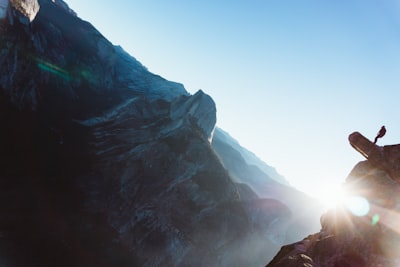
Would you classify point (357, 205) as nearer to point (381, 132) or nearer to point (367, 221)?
point (367, 221)

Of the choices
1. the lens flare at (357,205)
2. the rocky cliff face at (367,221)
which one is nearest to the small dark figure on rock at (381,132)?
the rocky cliff face at (367,221)

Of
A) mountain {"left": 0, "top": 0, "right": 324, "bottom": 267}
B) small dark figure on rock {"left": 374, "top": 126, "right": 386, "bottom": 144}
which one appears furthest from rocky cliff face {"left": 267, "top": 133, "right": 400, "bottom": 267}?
mountain {"left": 0, "top": 0, "right": 324, "bottom": 267}

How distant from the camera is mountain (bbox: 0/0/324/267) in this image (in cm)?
3400

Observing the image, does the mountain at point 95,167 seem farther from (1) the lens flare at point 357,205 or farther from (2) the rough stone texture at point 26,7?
(1) the lens flare at point 357,205

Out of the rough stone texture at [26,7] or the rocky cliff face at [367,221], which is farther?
the rough stone texture at [26,7]

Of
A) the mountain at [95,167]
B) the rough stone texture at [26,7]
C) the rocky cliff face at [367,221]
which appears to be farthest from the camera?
the rough stone texture at [26,7]

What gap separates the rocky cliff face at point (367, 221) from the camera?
401 inches

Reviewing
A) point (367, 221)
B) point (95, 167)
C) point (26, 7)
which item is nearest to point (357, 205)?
point (367, 221)

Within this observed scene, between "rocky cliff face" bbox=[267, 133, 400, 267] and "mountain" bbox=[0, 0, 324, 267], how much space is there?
32.1m

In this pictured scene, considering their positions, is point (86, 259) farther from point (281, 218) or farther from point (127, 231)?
point (281, 218)

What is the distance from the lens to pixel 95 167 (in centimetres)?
4741

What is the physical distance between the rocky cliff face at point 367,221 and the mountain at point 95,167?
105 feet

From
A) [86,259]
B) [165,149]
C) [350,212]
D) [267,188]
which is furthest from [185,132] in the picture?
[267,188]

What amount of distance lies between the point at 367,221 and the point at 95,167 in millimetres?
46507
